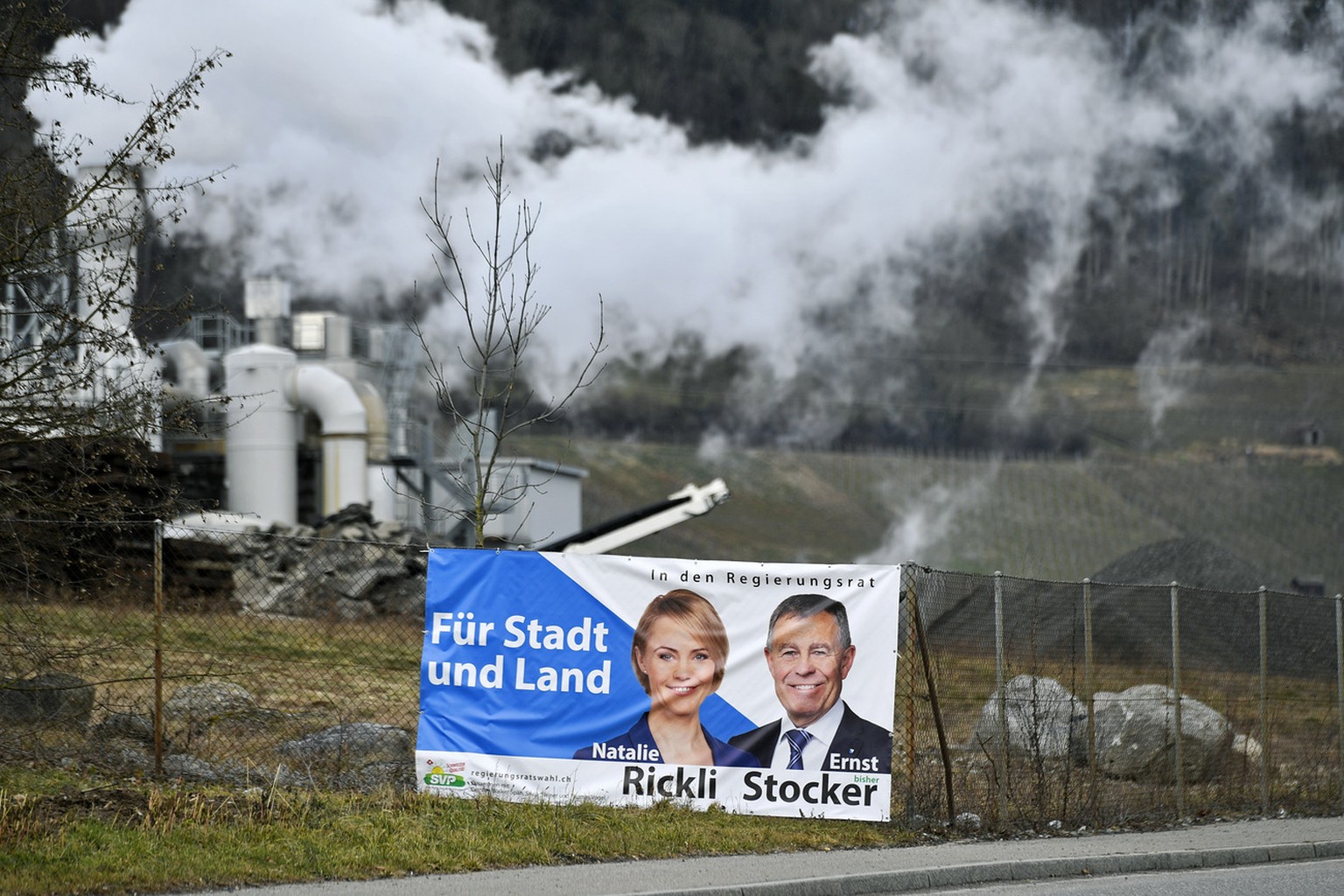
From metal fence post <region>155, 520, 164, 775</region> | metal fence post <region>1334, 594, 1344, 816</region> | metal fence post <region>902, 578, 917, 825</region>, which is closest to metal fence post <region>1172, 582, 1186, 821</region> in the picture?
metal fence post <region>1334, 594, 1344, 816</region>

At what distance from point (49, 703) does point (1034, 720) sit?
6679 mm

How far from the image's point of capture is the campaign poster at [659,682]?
8.90 m

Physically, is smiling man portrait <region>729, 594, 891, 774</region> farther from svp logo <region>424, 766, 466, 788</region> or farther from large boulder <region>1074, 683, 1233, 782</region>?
large boulder <region>1074, 683, 1233, 782</region>

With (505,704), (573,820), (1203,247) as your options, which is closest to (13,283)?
(505,704)

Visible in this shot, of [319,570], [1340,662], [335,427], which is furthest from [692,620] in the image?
[335,427]

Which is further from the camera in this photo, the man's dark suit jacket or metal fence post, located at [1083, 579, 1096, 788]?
metal fence post, located at [1083, 579, 1096, 788]

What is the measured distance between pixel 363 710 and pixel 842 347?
183 feet

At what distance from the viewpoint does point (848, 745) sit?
29.5 feet

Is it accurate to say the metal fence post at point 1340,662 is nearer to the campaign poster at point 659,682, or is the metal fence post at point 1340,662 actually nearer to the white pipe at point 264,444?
the campaign poster at point 659,682

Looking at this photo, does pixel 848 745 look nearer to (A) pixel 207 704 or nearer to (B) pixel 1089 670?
(B) pixel 1089 670

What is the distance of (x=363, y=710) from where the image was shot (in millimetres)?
11375

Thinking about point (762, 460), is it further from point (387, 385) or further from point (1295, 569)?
point (387, 385)

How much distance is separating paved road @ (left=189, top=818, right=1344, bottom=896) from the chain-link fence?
2.16 feet

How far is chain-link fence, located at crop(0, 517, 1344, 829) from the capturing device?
8852 millimetres
